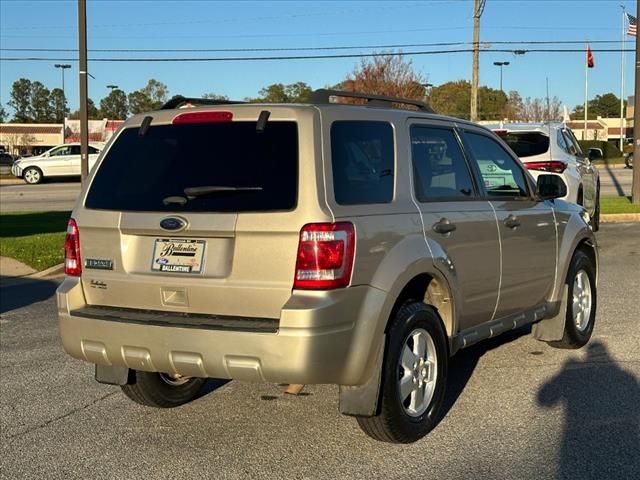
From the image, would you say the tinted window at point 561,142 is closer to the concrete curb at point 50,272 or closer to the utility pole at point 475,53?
the concrete curb at point 50,272

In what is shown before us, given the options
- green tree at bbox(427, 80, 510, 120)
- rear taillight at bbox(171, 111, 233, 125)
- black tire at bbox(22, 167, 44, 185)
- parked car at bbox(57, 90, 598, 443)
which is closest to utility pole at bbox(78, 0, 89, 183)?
parked car at bbox(57, 90, 598, 443)

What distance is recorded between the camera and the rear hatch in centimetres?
395

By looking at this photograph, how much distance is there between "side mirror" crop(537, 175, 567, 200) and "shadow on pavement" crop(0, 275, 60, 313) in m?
6.14

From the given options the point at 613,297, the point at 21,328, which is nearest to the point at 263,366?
the point at 21,328

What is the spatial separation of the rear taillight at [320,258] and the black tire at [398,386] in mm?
580

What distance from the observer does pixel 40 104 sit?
122m

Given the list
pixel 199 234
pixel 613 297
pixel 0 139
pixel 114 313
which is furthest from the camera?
pixel 0 139

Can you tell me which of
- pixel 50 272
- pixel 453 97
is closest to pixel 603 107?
pixel 453 97

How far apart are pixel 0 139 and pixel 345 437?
316 ft

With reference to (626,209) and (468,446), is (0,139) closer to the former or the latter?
(626,209)

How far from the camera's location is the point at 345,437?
181 inches

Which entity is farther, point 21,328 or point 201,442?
point 21,328

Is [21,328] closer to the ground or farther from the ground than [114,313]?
closer to the ground

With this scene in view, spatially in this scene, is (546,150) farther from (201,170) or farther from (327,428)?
(201,170)
